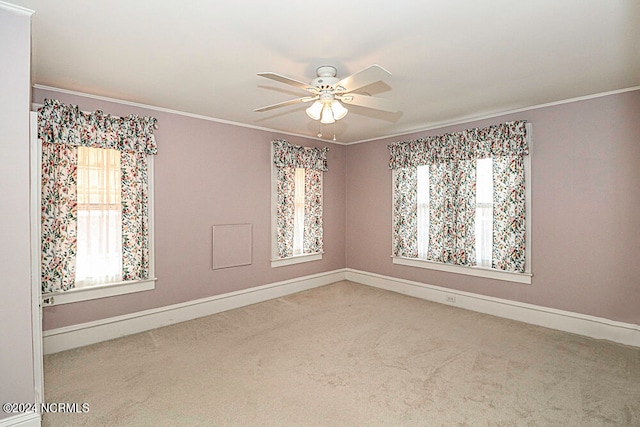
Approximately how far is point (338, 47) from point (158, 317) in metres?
3.48

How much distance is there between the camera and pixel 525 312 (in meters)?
3.92

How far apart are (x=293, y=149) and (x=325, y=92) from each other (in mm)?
2615

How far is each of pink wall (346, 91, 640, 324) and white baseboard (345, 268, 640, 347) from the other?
3.1 inches

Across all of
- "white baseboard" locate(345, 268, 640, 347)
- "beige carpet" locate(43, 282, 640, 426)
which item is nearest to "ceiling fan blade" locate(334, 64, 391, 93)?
"beige carpet" locate(43, 282, 640, 426)

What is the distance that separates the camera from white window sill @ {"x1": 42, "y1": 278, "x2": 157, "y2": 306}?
318 cm

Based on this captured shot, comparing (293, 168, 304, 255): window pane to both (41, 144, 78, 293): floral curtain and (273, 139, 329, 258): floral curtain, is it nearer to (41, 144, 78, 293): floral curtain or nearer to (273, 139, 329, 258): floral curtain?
(273, 139, 329, 258): floral curtain

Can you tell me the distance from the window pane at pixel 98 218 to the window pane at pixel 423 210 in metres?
3.99

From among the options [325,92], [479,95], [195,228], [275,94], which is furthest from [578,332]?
[195,228]

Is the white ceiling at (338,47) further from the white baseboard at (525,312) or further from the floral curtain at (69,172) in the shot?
the white baseboard at (525,312)

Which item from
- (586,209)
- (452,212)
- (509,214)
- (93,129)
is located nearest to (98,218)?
(93,129)

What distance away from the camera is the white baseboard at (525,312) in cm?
331

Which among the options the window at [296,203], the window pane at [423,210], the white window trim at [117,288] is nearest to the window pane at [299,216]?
the window at [296,203]

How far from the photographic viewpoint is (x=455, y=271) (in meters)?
4.57

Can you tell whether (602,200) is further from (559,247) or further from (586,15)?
(586,15)
